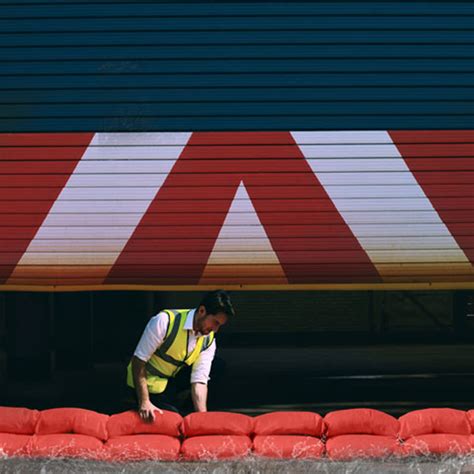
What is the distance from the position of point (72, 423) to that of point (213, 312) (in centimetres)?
106

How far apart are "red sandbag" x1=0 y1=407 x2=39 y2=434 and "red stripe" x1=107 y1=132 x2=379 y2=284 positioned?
72.2 inches

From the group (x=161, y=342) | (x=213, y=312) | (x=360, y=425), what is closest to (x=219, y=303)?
(x=213, y=312)

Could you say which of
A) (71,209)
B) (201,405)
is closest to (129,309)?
(71,209)

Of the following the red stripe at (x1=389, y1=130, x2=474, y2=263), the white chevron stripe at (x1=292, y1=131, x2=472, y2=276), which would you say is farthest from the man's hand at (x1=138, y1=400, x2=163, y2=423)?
the red stripe at (x1=389, y1=130, x2=474, y2=263)

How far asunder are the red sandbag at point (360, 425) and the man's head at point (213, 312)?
89 centimetres

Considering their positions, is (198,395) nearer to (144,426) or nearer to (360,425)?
(144,426)

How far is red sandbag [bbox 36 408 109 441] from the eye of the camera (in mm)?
5691

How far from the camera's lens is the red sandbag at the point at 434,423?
18.5 feet

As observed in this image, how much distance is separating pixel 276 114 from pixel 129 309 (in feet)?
36.5

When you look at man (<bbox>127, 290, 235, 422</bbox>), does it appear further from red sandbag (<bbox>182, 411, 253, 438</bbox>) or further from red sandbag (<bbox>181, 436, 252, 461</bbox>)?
red sandbag (<bbox>181, 436, 252, 461</bbox>)

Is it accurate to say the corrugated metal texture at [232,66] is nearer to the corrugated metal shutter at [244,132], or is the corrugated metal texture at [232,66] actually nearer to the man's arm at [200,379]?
the corrugated metal shutter at [244,132]

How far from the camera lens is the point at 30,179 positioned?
7508 mm

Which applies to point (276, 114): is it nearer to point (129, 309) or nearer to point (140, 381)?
point (140, 381)

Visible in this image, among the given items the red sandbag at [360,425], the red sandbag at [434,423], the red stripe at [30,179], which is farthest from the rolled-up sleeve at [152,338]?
the red stripe at [30,179]
